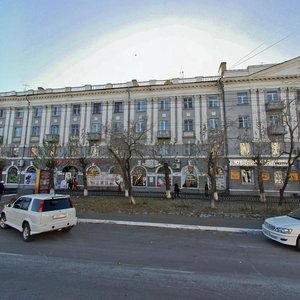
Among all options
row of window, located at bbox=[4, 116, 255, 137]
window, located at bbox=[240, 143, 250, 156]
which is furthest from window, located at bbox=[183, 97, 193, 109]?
window, located at bbox=[240, 143, 250, 156]

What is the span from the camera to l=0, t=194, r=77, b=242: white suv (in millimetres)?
8055

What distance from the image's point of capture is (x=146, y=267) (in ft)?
18.7

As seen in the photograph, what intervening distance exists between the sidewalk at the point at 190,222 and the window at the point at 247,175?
Answer: 17.9 meters

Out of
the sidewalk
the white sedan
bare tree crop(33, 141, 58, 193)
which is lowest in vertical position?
the sidewalk

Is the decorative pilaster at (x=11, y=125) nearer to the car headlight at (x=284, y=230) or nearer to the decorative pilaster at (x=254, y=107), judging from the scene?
the decorative pilaster at (x=254, y=107)

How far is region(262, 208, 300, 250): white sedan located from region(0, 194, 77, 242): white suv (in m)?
7.38

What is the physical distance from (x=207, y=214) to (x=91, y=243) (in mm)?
8005

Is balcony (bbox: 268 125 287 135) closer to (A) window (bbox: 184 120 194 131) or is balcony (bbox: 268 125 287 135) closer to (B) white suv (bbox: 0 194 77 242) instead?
(A) window (bbox: 184 120 194 131)

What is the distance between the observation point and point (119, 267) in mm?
5660

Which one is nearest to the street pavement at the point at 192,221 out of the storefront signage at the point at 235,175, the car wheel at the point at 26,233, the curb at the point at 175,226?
the curb at the point at 175,226

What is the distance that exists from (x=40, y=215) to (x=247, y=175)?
1057 inches

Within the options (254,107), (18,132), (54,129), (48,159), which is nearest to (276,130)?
(254,107)

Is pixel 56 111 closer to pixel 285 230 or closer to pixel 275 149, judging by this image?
pixel 275 149

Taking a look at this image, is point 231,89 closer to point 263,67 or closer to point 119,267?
point 263,67
